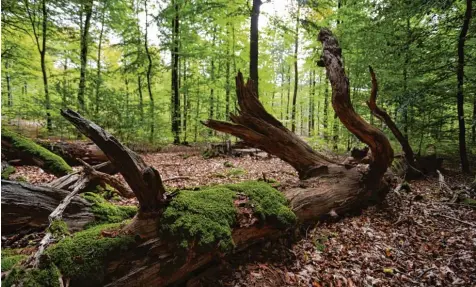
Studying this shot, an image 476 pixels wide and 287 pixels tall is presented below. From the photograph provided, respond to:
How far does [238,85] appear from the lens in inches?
185

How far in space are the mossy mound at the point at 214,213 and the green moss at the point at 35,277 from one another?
39.1 inches

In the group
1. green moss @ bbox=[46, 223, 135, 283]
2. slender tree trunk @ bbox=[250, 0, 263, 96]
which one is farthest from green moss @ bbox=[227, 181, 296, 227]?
slender tree trunk @ bbox=[250, 0, 263, 96]

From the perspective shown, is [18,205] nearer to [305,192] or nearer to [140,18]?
[305,192]

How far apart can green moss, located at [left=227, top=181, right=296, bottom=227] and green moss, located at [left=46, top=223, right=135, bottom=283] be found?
5.36 ft

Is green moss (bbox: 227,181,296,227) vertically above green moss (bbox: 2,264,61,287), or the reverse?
green moss (bbox: 227,181,296,227)

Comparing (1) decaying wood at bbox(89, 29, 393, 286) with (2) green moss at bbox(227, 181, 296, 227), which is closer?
(2) green moss at bbox(227, 181, 296, 227)

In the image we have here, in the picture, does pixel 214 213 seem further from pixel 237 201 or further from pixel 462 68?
pixel 462 68

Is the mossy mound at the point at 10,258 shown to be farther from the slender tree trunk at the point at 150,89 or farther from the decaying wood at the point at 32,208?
the slender tree trunk at the point at 150,89

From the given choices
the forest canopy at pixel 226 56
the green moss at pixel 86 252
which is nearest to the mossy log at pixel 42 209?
the green moss at pixel 86 252

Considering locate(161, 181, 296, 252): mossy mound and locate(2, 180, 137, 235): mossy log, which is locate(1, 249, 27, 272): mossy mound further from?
locate(161, 181, 296, 252): mossy mound

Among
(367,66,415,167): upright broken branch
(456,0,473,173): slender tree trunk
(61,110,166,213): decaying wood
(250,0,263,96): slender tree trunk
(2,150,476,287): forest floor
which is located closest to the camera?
(61,110,166,213): decaying wood

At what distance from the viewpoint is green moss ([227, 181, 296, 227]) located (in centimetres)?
357

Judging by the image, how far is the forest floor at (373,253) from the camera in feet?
10.8

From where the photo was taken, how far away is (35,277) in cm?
222
